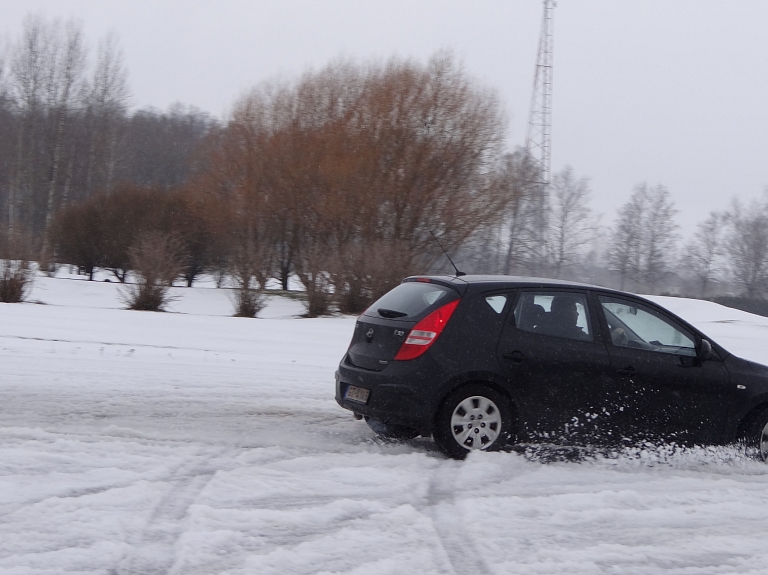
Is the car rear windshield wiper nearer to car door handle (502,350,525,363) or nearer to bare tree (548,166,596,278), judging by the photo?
car door handle (502,350,525,363)

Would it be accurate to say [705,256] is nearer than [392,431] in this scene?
No

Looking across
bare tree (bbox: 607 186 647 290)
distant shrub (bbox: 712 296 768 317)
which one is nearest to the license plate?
distant shrub (bbox: 712 296 768 317)

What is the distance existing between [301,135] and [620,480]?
29054mm

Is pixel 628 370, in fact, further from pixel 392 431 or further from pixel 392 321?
pixel 392 431

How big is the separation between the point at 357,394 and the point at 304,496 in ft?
5.14

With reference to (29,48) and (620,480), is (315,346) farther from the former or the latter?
(29,48)

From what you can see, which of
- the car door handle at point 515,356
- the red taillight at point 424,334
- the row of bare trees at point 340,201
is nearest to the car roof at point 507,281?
the red taillight at point 424,334

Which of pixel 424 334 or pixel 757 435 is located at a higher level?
pixel 424 334

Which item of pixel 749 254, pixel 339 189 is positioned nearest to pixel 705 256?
pixel 749 254

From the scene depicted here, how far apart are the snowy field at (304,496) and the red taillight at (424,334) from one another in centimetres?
85

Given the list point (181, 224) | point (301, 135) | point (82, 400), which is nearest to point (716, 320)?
point (301, 135)

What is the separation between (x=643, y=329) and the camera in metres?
7.11

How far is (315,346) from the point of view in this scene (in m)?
14.8

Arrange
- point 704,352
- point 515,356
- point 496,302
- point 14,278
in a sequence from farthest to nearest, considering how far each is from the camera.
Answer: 1. point 14,278
2. point 704,352
3. point 496,302
4. point 515,356
